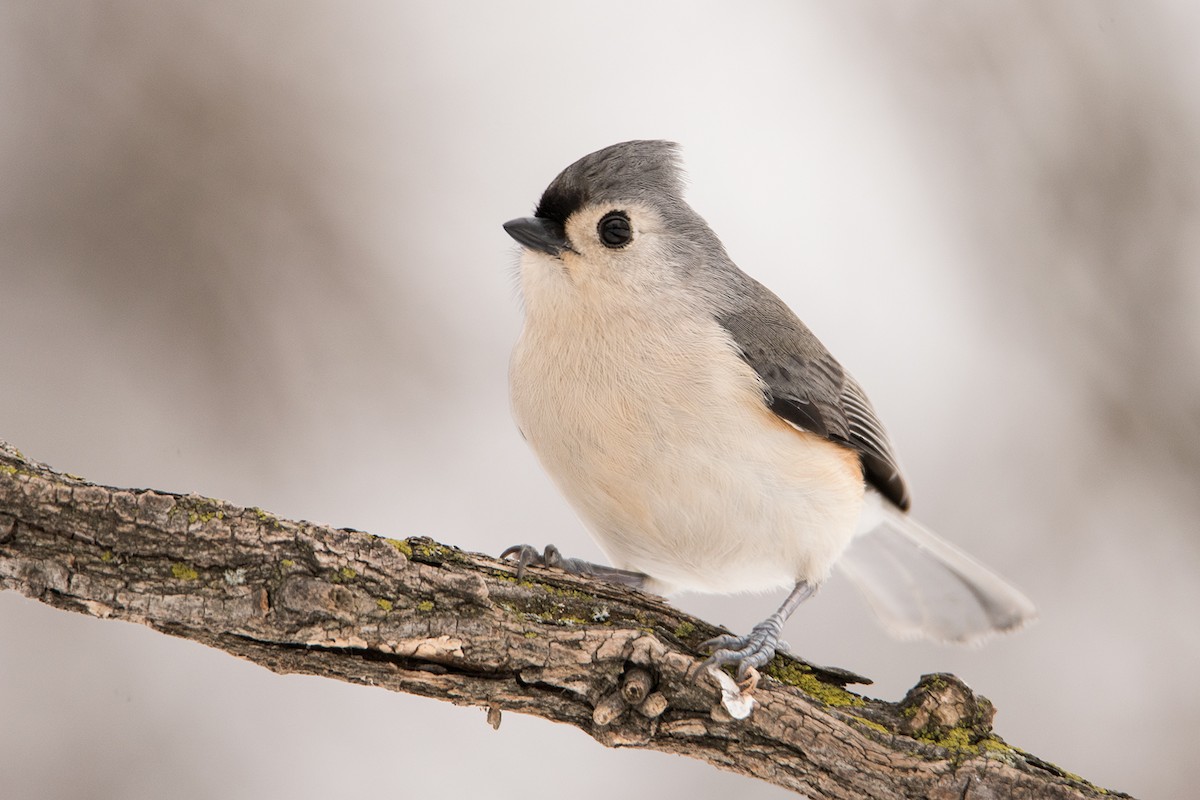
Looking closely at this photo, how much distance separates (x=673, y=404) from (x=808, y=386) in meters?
0.44

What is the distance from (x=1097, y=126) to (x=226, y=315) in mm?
2805

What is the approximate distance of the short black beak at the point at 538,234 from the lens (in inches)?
82.7

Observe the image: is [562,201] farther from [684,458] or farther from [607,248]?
[684,458]

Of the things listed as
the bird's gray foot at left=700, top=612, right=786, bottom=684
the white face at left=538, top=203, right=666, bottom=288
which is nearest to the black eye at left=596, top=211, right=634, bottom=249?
the white face at left=538, top=203, right=666, bottom=288

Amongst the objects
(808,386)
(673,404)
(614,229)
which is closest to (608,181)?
(614,229)

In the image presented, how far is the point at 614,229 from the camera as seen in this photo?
7.06ft

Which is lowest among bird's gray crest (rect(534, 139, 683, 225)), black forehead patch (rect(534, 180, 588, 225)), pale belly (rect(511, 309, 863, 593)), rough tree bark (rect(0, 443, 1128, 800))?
rough tree bark (rect(0, 443, 1128, 800))

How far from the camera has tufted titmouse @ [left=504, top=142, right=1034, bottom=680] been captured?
1.96m

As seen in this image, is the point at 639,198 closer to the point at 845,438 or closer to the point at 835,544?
the point at 845,438

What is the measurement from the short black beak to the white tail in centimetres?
101

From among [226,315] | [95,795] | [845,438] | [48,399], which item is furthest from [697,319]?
[95,795]

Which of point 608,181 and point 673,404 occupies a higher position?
point 608,181

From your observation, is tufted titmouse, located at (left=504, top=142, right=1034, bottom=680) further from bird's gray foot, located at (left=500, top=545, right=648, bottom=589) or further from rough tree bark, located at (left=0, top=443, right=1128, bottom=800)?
rough tree bark, located at (left=0, top=443, right=1128, bottom=800)

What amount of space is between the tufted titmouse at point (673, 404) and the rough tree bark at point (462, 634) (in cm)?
15
